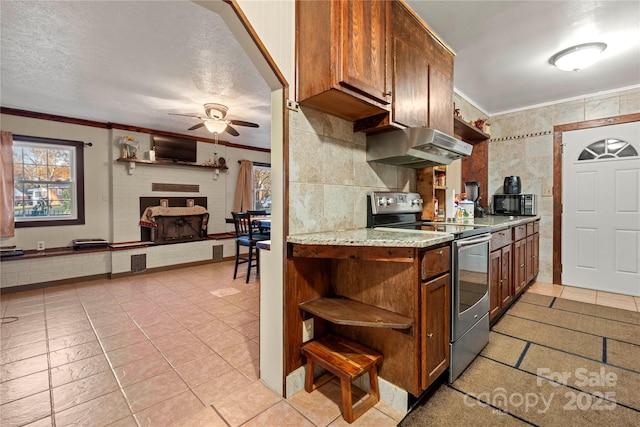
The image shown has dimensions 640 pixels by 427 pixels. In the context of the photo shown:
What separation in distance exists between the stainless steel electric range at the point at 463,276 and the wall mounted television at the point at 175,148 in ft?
14.0

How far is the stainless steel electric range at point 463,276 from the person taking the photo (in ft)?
5.60

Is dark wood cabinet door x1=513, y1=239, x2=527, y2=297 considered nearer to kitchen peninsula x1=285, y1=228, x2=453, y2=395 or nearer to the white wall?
kitchen peninsula x1=285, y1=228, x2=453, y2=395

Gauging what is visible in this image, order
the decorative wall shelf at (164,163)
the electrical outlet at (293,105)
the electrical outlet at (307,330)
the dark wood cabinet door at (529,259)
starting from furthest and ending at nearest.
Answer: the decorative wall shelf at (164,163)
the dark wood cabinet door at (529,259)
the electrical outlet at (307,330)
the electrical outlet at (293,105)

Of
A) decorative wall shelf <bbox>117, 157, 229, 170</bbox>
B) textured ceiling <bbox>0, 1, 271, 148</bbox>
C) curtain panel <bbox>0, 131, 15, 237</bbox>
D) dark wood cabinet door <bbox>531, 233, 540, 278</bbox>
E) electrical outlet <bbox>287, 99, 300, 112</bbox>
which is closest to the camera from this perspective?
electrical outlet <bbox>287, 99, 300, 112</bbox>

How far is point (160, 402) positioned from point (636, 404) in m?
2.64

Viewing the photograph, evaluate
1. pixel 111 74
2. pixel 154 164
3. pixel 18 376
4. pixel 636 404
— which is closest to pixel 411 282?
pixel 636 404

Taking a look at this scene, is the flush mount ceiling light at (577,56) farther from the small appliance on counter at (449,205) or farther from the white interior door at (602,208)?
the small appliance on counter at (449,205)

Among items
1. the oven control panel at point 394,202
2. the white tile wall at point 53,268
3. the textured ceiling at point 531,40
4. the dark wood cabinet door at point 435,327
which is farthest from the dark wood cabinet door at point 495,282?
the white tile wall at point 53,268

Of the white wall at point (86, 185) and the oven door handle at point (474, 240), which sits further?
the white wall at point (86, 185)

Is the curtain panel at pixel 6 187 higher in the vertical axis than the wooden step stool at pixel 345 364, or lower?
higher

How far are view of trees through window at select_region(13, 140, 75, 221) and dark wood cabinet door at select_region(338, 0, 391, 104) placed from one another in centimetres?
481

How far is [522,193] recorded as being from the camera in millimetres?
4086

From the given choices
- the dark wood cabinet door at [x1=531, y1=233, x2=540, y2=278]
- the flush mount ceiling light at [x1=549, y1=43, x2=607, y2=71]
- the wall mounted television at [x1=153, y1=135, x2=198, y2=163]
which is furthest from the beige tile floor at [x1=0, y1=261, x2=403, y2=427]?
the flush mount ceiling light at [x1=549, y1=43, x2=607, y2=71]

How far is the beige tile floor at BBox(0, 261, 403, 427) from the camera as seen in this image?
1520 mm
